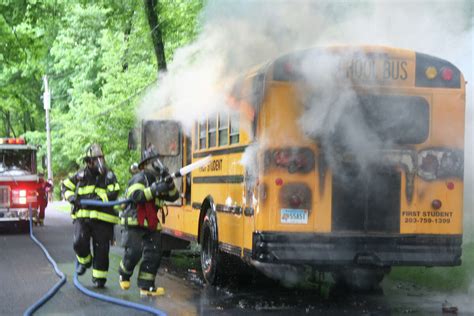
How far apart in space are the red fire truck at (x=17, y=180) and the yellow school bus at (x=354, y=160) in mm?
12104

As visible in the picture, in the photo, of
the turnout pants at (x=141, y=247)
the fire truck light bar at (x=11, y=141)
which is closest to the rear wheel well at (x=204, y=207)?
the turnout pants at (x=141, y=247)

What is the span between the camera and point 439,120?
27.2 ft

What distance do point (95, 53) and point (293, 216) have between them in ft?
80.0

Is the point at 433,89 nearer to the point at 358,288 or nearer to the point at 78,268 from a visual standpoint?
the point at 358,288

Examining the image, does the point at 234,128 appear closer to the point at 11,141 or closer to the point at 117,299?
the point at 117,299

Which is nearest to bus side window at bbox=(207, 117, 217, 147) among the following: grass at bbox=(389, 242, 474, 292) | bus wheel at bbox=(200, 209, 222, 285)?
bus wheel at bbox=(200, 209, 222, 285)

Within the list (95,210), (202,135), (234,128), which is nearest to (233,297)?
(234,128)

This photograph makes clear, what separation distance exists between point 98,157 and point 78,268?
4.93ft

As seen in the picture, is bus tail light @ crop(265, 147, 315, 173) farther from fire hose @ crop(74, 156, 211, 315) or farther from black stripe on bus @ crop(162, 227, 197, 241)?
black stripe on bus @ crop(162, 227, 197, 241)

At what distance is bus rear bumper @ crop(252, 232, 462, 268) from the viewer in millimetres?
7953

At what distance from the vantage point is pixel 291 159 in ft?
26.3

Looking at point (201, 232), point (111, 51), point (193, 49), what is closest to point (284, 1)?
point (193, 49)

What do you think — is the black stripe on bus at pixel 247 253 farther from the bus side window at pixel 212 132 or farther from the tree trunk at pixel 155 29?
the tree trunk at pixel 155 29

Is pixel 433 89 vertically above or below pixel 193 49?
below
